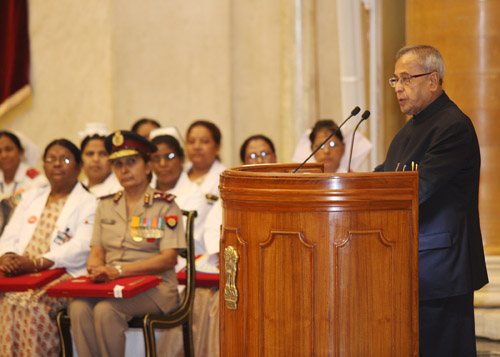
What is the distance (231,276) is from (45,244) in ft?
7.74

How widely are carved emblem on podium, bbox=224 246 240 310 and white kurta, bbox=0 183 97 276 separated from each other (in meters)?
2.08

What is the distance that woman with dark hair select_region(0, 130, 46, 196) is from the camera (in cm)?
582

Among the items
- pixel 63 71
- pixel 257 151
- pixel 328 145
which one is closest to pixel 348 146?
pixel 328 145

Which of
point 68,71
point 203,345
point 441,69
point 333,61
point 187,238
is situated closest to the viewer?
point 441,69

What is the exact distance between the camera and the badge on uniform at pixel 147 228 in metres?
3.98

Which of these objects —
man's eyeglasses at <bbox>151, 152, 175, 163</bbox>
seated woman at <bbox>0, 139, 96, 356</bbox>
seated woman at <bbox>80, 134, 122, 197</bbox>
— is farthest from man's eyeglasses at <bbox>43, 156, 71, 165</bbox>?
seated woman at <bbox>80, 134, 122, 197</bbox>

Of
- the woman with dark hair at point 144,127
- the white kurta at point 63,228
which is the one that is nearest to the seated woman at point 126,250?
the white kurta at point 63,228

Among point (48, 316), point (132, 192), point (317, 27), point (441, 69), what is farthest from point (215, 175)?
point (441, 69)

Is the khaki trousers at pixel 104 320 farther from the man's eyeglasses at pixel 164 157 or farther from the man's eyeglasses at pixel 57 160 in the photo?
the man's eyeglasses at pixel 164 157

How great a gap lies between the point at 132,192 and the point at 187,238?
0.48m

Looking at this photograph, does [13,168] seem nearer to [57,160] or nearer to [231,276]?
[57,160]

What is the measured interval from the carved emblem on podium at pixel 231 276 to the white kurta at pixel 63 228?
81.8 inches

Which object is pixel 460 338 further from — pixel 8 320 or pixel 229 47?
pixel 229 47

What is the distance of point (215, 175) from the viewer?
17.1 feet
